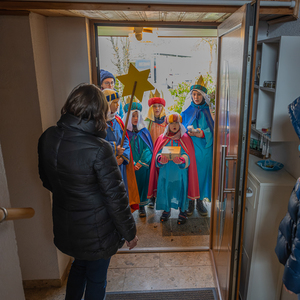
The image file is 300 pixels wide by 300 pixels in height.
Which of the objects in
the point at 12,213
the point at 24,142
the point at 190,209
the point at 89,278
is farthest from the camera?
the point at 190,209

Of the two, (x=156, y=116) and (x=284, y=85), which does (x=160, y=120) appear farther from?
(x=284, y=85)

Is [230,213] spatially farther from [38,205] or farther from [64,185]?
[38,205]

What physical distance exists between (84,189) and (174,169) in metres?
1.69

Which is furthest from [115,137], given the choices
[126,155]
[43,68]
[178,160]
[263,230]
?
[263,230]

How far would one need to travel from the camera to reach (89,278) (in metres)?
1.77

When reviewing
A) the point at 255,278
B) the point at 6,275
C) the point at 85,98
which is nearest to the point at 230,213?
the point at 255,278

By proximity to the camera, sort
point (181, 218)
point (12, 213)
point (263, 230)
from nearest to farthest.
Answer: point (12, 213)
point (263, 230)
point (181, 218)

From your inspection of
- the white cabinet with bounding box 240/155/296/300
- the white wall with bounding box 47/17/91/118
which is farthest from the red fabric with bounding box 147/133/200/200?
the white wall with bounding box 47/17/91/118

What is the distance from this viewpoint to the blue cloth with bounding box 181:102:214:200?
126 inches

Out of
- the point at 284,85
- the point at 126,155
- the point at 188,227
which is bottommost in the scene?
the point at 188,227

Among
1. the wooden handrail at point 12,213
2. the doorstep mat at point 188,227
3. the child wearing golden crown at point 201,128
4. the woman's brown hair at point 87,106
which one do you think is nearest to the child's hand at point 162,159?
the child wearing golden crown at point 201,128

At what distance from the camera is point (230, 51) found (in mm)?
1819

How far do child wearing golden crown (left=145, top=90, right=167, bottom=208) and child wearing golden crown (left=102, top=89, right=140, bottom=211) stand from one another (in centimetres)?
62

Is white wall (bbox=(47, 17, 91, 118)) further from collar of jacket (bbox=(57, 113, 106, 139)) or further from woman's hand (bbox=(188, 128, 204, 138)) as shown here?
woman's hand (bbox=(188, 128, 204, 138))
